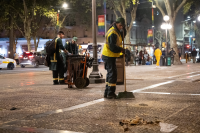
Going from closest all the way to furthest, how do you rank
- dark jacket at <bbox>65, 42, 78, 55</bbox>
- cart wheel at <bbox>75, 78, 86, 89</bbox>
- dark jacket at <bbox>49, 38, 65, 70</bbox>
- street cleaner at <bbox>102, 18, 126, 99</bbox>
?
street cleaner at <bbox>102, 18, 126, 99</bbox> → cart wheel at <bbox>75, 78, 86, 89</bbox> → dark jacket at <bbox>49, 38, 65, 70</bbox> → dark jacket at <bbox>65, 42, 78, 55</bbox>

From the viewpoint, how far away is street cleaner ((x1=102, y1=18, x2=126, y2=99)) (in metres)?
6.81

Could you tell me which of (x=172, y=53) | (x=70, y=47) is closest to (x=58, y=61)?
(x=70, y=47)

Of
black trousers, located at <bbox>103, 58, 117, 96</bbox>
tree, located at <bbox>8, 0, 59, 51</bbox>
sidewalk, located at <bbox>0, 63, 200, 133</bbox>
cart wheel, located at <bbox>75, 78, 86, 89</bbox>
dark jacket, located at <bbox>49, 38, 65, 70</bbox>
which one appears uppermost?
tree, located at <bbox>8, 0, 59, 51</bbox>

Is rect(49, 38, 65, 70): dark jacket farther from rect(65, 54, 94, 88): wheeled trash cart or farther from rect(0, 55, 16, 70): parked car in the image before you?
rect(0, 55, 16, 70): parked car

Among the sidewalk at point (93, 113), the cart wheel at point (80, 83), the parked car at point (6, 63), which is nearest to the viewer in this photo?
the sidewalk at point (93, 113)

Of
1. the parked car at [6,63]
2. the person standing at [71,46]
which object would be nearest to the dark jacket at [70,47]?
the person standing at [71,46]

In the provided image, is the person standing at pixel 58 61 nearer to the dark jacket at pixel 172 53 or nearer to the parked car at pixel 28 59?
the parked car at pixel 28 59

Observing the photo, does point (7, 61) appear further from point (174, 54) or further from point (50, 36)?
point (50, 36)

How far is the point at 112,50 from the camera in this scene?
6797 millimetres

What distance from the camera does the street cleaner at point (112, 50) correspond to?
681 centimetres

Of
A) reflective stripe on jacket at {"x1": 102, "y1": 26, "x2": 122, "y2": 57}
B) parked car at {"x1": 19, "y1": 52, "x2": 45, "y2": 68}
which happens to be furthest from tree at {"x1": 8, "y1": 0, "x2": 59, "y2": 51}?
reflective stripe on jacket at {"x1": 102, "y1": 26, "x2": 122, "y2": 57}

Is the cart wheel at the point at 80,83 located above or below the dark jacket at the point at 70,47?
below

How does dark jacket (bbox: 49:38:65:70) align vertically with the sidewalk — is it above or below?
above

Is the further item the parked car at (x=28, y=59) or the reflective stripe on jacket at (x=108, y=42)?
the parked car at (x=28, y=59)
